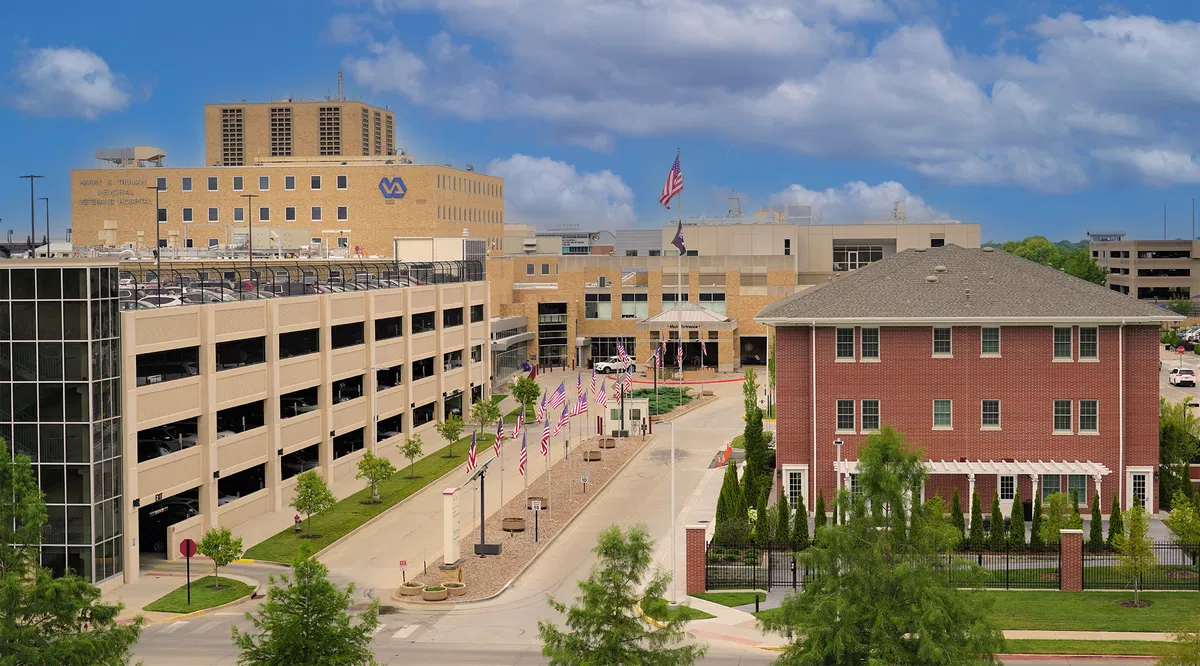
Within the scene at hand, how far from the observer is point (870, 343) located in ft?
177

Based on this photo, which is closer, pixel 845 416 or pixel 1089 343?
pixel 1089 343

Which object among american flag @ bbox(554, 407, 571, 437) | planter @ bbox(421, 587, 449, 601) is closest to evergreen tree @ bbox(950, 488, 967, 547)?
planter @ bbox(421, 587, 449, 601)

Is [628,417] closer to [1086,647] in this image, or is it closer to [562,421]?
[562,421]

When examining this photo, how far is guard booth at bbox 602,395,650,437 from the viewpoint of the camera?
82.2 m

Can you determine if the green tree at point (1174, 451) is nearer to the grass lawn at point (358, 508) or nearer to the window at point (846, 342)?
the window at point (846, 342)

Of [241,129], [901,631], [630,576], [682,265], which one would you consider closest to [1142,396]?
[901,631]

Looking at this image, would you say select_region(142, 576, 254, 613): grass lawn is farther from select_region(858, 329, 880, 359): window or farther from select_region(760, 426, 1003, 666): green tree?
select_region(858, 329, 880, 359): window

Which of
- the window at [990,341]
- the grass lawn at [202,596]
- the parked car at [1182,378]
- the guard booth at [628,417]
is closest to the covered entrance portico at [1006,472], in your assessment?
the window at [990,341]

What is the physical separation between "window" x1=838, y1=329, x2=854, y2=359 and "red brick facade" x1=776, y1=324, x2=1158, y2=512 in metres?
0.22

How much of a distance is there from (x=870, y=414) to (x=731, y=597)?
1367 centimetres

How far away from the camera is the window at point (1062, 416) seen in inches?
2093

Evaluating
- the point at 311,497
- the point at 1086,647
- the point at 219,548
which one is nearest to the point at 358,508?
the point at 311,497

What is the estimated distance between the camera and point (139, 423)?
4794cm

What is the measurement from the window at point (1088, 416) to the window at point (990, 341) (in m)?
3.95
